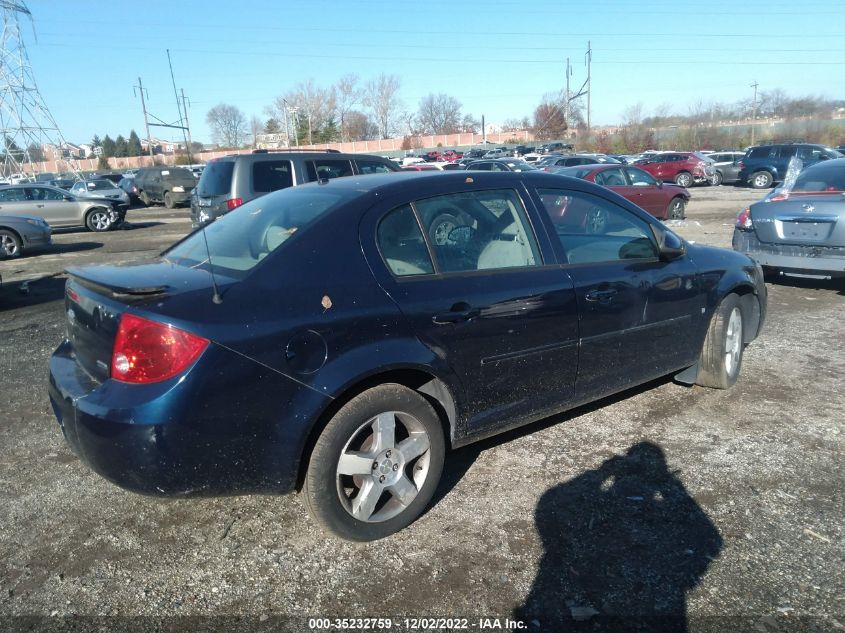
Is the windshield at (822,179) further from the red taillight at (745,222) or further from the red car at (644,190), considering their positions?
the red car at (644,190)

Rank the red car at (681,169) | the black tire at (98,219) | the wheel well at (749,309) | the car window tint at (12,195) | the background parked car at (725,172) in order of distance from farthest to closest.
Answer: the background parked car at (725,172)
the red car at (681,169)
the black tire at (98,219)
the car window tint at (12,195)
the wheel well at (749,309)

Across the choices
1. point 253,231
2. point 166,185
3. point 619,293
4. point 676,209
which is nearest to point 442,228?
point 253,231

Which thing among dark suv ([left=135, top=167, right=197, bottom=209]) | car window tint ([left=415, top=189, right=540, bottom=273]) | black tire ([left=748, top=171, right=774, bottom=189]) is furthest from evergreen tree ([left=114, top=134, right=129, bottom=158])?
car window tint ([left=415, top=189, right=540, bottom=273])

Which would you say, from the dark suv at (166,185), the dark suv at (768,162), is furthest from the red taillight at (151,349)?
the dark suv at (768,162)

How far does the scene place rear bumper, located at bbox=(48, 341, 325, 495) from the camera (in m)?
2.61

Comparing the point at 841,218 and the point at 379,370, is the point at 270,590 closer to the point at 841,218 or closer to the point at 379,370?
the point at 379,370

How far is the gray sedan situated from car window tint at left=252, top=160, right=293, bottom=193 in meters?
7.05

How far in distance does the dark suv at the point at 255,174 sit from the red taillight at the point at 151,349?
7469 millimetres

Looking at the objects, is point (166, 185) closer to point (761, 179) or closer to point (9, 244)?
point (9, 244)

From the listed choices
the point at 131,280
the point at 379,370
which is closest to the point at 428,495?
the point at 379,370

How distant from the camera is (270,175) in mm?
10188

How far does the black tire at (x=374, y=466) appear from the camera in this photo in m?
2.91

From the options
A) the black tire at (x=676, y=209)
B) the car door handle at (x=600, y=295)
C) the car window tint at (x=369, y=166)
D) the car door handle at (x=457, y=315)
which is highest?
the car window tint at (x=369, y=166)

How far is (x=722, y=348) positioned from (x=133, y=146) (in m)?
100
